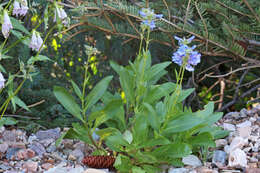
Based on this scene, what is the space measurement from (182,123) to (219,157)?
327 millimetres

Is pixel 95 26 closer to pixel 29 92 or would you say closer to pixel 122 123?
pixel 29 92

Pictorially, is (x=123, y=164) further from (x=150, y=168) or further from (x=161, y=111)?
(x=161, y=111)

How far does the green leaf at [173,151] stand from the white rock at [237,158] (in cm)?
25

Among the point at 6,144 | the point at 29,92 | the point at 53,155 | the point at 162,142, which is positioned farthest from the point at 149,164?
the point at 29,92

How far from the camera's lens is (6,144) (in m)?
1.89

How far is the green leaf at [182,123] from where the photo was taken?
1.56 m

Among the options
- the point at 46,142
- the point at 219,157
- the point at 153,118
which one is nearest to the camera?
the point at 153,118

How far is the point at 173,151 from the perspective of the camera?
5.23ft

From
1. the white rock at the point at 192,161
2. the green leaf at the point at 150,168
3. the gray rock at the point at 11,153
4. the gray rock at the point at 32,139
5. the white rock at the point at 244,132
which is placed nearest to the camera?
the green leaf at the point at 150,168

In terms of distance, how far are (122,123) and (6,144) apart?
60 cm

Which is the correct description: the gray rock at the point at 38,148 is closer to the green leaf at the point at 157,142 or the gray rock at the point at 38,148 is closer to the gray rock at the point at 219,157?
the green leaf at the point at 157,142

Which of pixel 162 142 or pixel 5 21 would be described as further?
pixel 162 142

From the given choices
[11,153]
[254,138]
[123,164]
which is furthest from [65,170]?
[254,138]

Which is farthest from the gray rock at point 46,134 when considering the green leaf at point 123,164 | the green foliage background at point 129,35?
the green leaf at point 123,164
